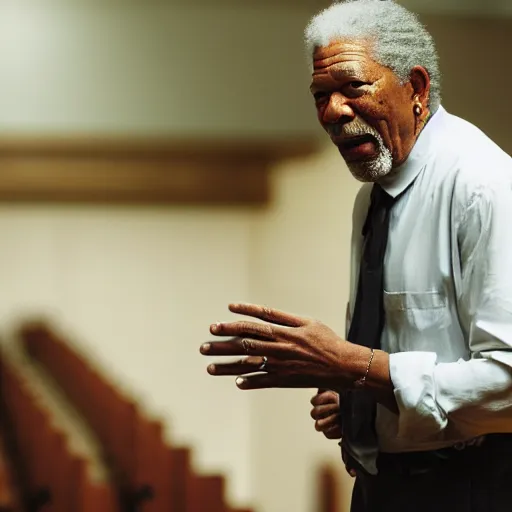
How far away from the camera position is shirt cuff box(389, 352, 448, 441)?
688 millimetres

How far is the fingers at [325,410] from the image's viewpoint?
2.72 ft

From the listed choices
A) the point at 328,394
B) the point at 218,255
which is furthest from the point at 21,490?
the point at 328,394

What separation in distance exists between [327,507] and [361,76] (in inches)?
55.9

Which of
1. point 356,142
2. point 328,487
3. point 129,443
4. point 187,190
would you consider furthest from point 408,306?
point 187,190

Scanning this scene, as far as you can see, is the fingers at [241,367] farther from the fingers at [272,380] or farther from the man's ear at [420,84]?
the man's ear at [420,84]

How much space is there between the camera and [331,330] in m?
0.71

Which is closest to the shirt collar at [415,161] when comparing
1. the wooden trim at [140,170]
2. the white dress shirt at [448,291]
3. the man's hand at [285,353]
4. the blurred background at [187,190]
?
the white dress shirt at [448,291]

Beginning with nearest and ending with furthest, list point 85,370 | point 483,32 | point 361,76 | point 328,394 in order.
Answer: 1. point 361,76
2. point 328,394
3. point 483,32
4. point 85,370

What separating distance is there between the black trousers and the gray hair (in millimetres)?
278

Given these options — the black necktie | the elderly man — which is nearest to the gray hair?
the elderly man

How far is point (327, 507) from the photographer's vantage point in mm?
1990

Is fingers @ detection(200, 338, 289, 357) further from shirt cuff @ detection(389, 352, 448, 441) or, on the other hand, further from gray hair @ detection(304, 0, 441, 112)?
gray hair @ detection(304, 0, 441, 112)

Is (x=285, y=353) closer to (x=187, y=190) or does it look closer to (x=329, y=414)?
(x=329, y=414)

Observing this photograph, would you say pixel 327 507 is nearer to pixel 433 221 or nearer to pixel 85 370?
pixel 85 370
